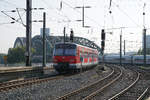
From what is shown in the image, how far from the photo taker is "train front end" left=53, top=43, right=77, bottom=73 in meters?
24.5

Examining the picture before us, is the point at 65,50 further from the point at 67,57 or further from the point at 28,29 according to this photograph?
the point at 28,29

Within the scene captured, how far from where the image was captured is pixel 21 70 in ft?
69.3

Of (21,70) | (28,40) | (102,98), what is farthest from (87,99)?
Answer: (28,40)

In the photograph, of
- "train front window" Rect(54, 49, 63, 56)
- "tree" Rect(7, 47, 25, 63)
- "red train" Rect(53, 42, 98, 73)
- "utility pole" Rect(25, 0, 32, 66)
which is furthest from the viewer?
"tree" Rect(7, 47, 25, 63)

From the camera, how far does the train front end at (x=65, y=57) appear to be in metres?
24.5

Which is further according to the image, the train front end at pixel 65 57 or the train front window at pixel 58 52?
the train front window at pixel 58 52

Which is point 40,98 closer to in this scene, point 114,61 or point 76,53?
point 76,53

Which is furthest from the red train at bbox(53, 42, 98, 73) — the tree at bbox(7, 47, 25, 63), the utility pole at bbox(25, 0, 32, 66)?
the tree at bbox(7, 47, 25, 63)

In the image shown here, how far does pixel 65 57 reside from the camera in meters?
24.7

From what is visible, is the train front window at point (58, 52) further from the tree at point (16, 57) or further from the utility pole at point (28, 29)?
the tree at point (16, 57)

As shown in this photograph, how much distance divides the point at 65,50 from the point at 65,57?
2.52 ft

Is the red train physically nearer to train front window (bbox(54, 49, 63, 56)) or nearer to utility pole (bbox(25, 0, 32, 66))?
train front window (bbox(54, 49, 63, 56))

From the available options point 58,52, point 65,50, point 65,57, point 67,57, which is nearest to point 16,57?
point 58,52

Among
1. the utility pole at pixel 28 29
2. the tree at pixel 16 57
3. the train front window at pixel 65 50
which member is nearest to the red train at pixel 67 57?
the train front window at pixel 65 50
